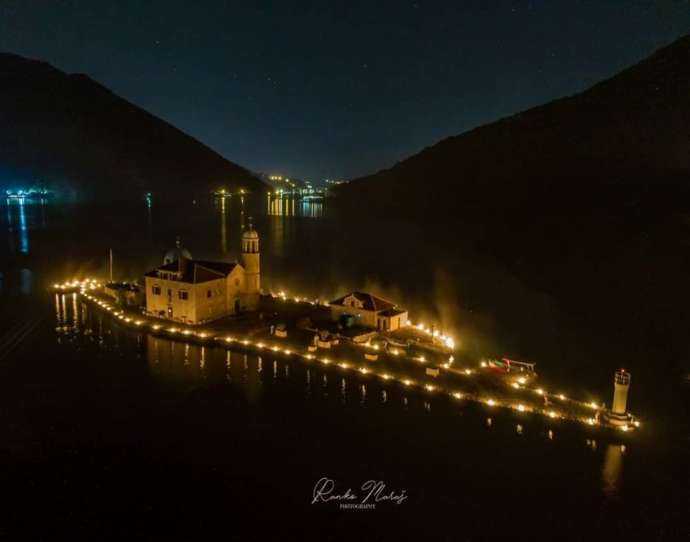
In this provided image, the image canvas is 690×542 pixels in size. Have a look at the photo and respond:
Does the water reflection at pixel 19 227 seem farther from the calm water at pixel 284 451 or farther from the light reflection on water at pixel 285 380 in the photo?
the light reflection on water at pixel 285 380

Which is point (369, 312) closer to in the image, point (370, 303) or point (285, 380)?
point (370, 303)

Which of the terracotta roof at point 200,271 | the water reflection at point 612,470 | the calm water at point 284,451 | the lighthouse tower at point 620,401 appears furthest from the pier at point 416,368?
the terracotta roof at point 200,271

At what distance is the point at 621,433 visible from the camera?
14945 mm

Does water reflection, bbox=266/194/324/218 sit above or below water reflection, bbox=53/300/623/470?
above

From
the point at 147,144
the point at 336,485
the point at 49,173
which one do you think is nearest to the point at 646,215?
the point at 336,485

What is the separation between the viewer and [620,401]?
606 inches

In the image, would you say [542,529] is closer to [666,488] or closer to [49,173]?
[666,488]

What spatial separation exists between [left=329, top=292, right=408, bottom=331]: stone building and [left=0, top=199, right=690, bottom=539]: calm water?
3089mm

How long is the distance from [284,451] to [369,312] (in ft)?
31.5

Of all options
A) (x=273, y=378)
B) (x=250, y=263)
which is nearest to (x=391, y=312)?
(x=273, y=378)

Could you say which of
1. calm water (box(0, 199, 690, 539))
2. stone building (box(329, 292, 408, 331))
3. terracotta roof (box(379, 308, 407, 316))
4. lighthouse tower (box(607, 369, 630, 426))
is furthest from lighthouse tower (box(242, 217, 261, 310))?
lighthouse tower (box(607, 369, 630, 426))

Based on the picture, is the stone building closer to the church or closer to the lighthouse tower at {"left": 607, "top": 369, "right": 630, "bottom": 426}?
the church

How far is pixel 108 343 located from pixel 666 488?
19786 millimetres

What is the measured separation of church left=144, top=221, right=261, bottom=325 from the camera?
23.3 meters
